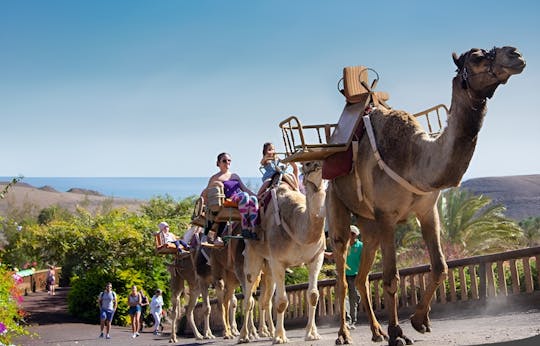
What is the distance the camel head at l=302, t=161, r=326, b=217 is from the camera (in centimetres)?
1188

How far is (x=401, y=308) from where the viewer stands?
15.9 metres

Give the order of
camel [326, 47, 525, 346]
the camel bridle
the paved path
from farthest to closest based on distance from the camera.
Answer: the paved path < camel [326, 47, 525, 346] < the camel bridle

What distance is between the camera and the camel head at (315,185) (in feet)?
39.0

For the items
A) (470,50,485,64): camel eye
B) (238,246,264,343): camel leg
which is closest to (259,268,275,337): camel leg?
(238,246,264,343): camel leg

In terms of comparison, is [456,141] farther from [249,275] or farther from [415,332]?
[249,275]

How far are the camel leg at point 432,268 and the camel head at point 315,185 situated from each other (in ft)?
9.49

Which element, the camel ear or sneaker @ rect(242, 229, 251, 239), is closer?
the camel ear

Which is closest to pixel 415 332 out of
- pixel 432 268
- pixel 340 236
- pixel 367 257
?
pixel 367 257

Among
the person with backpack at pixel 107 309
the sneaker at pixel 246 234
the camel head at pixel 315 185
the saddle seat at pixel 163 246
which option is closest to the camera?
the camel head at pixel 315 185

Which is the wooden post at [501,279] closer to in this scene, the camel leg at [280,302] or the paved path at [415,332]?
the paved path at [415,332]

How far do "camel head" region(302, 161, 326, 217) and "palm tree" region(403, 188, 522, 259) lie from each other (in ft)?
46.9

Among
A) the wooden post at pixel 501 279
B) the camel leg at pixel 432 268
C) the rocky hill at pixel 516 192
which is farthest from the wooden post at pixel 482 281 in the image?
the rocky hill at pixel 516 192

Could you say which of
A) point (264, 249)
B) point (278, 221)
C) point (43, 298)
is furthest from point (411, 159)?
point (43, 298)

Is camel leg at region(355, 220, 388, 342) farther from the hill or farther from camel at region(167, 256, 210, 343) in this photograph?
the hill
